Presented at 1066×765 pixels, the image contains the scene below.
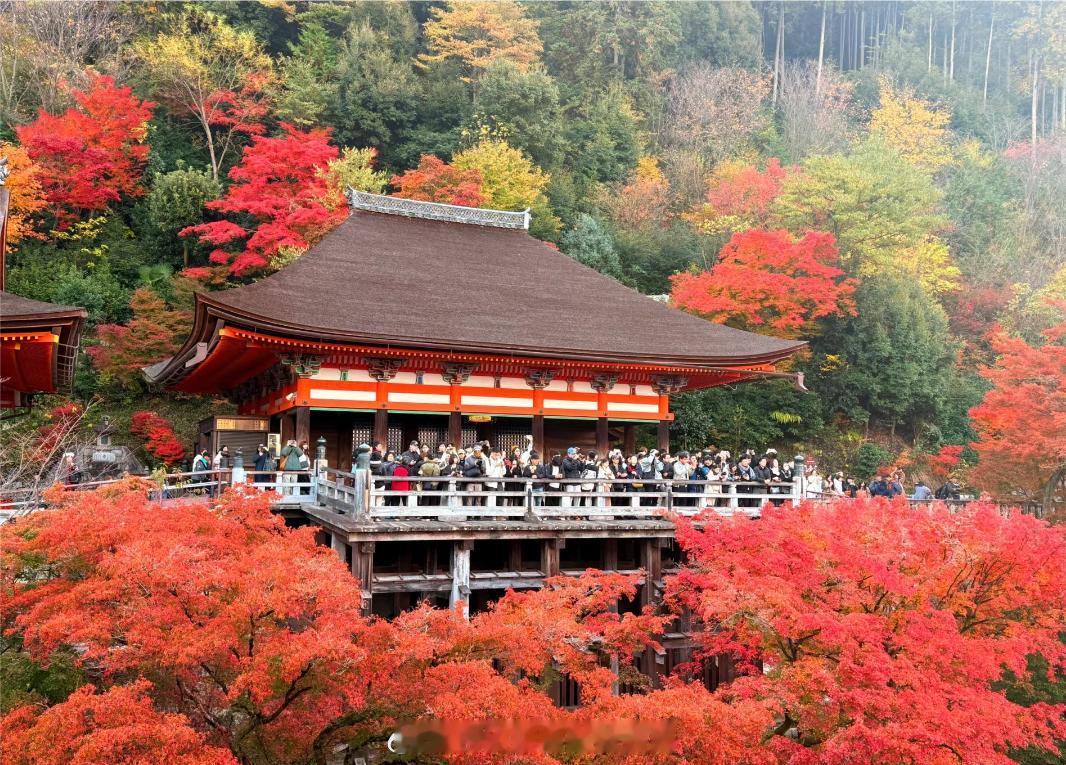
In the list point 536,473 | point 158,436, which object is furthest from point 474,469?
point 158,436

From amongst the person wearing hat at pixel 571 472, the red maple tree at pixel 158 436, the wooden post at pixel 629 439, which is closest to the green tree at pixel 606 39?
the wooden post at pixel 629 439

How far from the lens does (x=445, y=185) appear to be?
28.8 metres

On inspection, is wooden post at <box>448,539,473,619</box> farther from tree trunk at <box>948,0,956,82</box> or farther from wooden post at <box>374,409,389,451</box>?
tree trunk at <box>948,0,956,82</box>

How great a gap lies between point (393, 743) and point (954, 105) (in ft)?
185

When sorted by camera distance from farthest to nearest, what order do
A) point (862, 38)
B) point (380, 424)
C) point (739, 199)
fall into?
point (862, 38) → point (739, 199) → point (380, 424)

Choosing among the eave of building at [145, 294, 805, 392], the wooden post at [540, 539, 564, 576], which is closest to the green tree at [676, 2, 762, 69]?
the eave of building at [145, 294, 805, 392]

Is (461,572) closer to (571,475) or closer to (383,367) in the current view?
(571,475)

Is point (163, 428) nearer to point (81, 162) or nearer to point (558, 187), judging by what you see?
point (81, 162)

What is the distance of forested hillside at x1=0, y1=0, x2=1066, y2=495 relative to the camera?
2633 cm

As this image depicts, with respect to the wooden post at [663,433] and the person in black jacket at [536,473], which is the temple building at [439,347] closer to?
the wooden post at [663,433]

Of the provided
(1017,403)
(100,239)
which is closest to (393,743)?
(1017,403)

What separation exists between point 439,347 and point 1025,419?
15768 mm

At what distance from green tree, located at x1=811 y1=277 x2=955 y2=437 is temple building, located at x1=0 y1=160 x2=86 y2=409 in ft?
80.7

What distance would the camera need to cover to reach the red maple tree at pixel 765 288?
26047mm
